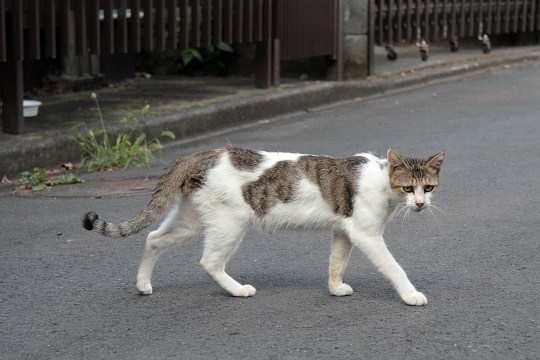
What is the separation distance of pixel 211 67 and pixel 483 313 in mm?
9123

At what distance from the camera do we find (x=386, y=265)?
18.4ft

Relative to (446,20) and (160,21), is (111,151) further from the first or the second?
(446,20)

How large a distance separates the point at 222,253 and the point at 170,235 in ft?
1.15

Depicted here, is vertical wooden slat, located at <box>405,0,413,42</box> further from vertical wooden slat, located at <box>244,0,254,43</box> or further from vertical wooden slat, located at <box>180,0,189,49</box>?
vertical wooden slat, located at <box>180,0,189,49</box>

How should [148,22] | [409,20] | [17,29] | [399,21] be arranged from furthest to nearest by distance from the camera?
[409,20], [399,21], [148,22], [17,29]

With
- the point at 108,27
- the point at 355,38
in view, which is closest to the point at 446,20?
the point at 355,38

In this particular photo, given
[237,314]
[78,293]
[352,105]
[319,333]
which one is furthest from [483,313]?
[352,105]

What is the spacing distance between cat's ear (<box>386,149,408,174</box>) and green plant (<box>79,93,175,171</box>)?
4241 mm

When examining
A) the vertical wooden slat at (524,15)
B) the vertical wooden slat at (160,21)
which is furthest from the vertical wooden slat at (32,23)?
the vertical wooden slat at (524,15)

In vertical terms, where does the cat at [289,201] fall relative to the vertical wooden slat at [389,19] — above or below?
below

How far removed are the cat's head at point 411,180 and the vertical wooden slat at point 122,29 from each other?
5585 mm

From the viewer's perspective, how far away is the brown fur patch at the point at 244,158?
5801 millimetres

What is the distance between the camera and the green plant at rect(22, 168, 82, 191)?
8891mm

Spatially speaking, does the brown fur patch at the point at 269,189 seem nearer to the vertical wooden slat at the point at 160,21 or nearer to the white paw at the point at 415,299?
the white paw at the point at 415,299
